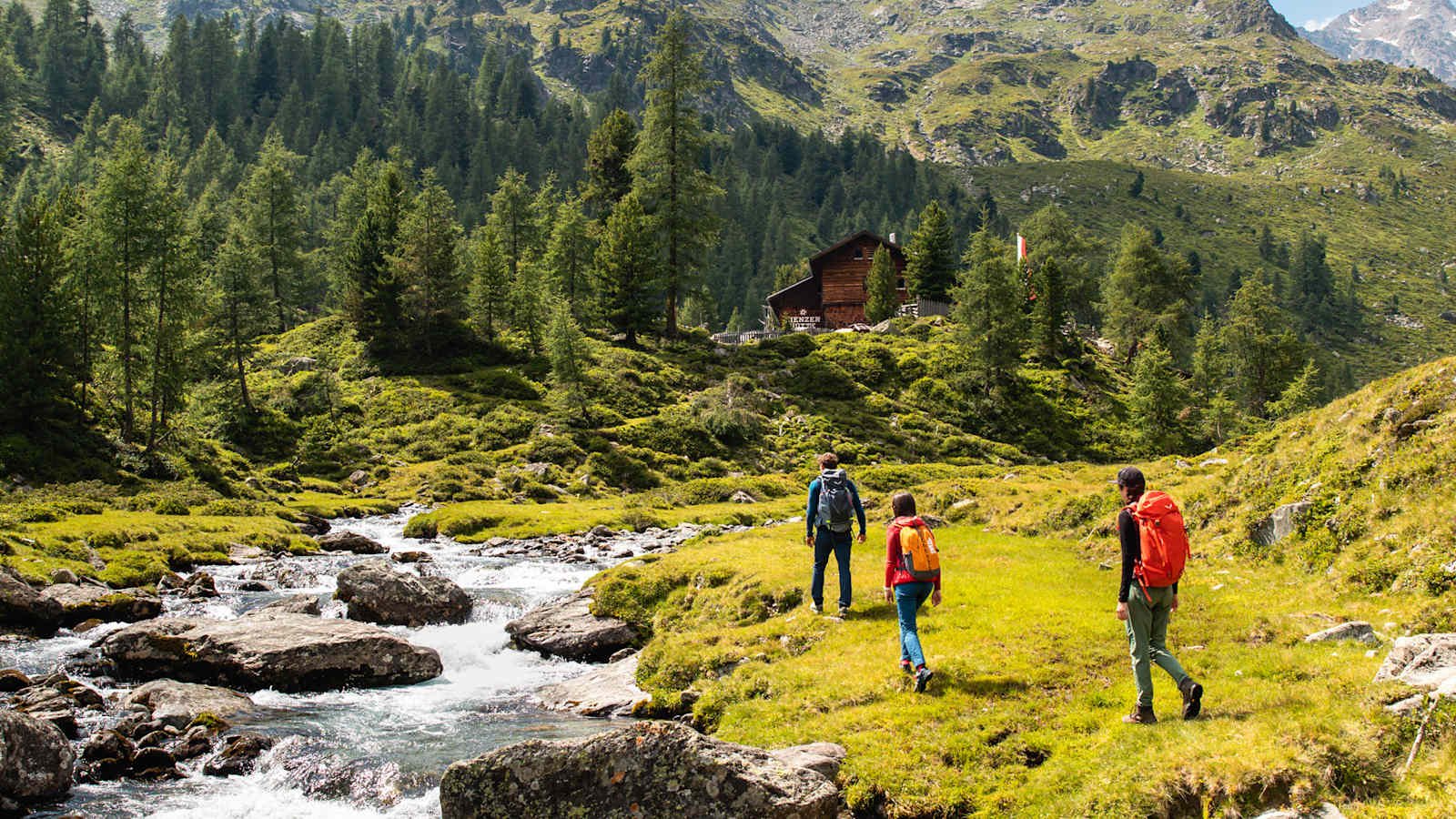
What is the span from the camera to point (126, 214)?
43625mm

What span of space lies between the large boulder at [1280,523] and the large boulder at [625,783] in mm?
14000

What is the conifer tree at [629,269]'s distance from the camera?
2648 inches

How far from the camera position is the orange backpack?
42.4 ft

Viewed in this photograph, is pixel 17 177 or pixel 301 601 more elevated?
pixel 17 177

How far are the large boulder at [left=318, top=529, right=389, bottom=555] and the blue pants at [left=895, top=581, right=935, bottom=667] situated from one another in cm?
2698

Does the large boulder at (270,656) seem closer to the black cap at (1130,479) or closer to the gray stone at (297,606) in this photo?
the gray stone at (297,606)

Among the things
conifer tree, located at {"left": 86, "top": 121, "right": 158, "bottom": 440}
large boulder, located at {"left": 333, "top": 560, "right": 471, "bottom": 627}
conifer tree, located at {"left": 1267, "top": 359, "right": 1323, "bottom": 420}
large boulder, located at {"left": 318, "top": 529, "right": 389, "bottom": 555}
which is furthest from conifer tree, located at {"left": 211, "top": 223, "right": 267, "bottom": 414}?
conifer tree, located at {"left": 1267, "top": 359, "right": 1323, "bottom": 420}

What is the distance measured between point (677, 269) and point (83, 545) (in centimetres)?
5006

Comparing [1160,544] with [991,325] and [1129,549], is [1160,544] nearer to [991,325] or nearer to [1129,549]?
[1129,549]

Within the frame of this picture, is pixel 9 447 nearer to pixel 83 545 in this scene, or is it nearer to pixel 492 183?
pixel 83 545

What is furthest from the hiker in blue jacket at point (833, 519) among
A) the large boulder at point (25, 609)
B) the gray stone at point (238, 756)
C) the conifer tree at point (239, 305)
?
Answer: the conifer tree at point (239, 305)

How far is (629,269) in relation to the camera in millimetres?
67875

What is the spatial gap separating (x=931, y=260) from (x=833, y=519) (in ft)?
255

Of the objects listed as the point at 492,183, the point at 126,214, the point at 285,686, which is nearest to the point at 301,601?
the point at 285,686
